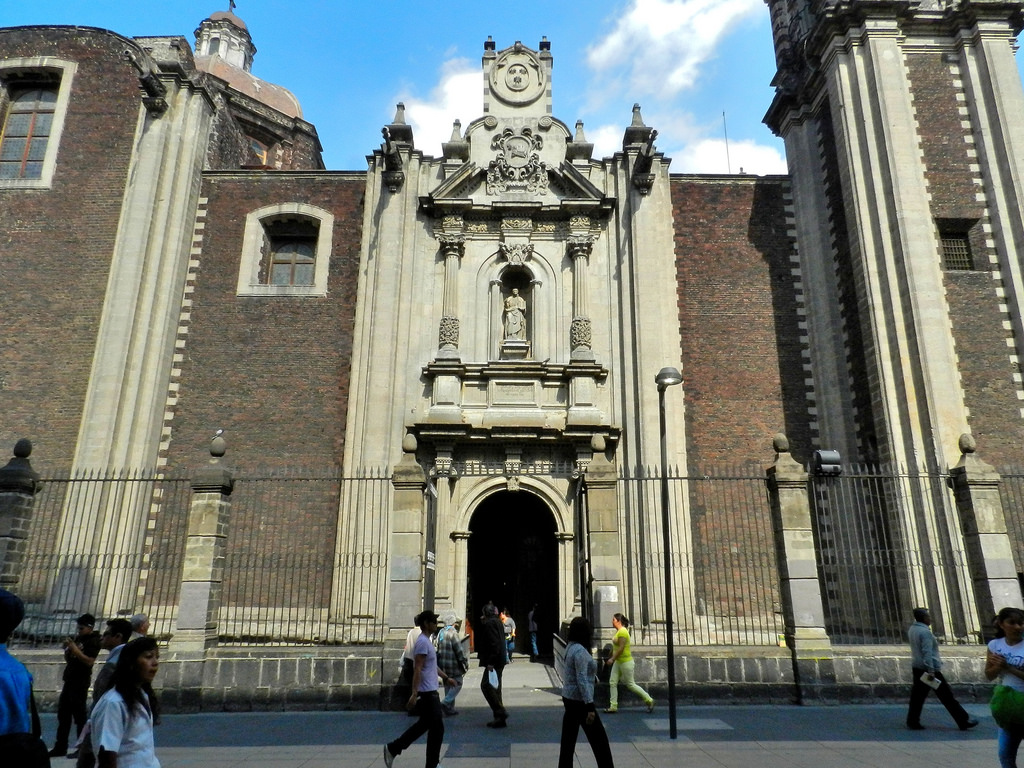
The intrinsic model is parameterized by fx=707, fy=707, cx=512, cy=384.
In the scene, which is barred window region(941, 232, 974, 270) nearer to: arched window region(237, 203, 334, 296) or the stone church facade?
the stone church facade

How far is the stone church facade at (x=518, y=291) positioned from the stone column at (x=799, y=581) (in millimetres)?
3801

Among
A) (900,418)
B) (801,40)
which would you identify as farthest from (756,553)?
(801,40)

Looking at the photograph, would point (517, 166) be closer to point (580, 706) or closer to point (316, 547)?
point (316, 547)

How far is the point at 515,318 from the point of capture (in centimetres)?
1639

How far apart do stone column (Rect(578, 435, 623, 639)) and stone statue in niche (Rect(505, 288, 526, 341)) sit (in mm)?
6273

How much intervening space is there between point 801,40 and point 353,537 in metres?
16.6

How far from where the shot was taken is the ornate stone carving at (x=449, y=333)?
619 inches

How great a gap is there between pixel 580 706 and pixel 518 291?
1241 centimetres

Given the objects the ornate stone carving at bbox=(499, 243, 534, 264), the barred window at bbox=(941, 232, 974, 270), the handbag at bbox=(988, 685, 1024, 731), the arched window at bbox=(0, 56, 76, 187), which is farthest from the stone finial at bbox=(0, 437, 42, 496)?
the barred window at bbox=(941, 232, 974, 270)

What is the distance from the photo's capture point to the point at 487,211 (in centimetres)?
1677

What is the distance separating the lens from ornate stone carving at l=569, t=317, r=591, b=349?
1577 cm

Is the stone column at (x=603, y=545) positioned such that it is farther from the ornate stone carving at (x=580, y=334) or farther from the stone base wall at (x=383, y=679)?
the ornate stone carving at (x=580, y=334)

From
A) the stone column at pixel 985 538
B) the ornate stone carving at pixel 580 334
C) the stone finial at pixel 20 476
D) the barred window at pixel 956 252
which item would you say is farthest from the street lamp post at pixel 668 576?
the stone finial at pixel 20 476

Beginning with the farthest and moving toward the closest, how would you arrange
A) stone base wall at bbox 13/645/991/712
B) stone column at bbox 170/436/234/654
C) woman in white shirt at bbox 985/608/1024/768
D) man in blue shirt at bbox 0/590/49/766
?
stone column at bbox 170/436/234/654, stone base wall at bbox 13/645/991/712, woman in white shirt at bbox 985/608/1024/768, man in blue shirt at bbox 0/590/49/766
